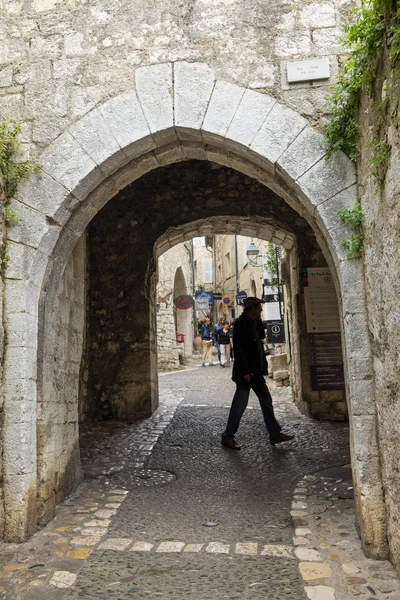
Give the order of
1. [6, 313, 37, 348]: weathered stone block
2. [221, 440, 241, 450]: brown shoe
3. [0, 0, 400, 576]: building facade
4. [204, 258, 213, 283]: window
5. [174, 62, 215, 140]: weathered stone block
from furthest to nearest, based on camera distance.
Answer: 1. [204, 258, 213, 283]: window
2. [221, 440, 241, 450]: brown shoe
3. [174, 62, 215, 140]: weathered stone block
4. [6, 313, 37, 348]: weathered stone block
5. [0, 0, 400, 576]: building facade

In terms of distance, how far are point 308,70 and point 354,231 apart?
103cm

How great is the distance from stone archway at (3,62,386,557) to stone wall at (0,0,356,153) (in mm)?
109

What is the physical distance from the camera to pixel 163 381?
10492 mm

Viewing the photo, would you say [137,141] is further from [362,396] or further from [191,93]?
[362,396]

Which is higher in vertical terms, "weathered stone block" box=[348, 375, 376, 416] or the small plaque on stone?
the small plaque on stone

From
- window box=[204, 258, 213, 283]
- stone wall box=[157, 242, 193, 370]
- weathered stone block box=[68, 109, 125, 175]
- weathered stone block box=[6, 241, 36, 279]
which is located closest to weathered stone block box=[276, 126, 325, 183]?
weathered stone block box=[68, 109, 125, 175]

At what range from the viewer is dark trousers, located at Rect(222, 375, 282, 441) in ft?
16.3

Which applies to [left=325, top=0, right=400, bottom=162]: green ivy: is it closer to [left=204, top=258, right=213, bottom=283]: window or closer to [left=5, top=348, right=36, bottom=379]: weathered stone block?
[left=5, top=348, right=36, bottom=379]: weathered stone block

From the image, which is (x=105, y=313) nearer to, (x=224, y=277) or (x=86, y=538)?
(x=86, y=538)

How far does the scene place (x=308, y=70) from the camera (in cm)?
312

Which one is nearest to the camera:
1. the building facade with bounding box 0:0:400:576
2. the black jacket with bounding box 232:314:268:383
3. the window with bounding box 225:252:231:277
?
the building facade with bounding box 0:0:400:576

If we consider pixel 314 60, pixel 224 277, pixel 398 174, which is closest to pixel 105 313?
pixel 314 60

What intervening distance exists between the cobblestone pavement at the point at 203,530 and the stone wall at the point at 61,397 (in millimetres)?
184

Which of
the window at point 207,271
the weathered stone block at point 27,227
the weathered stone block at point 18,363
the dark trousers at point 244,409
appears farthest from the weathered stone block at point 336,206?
the window at point 207,271
